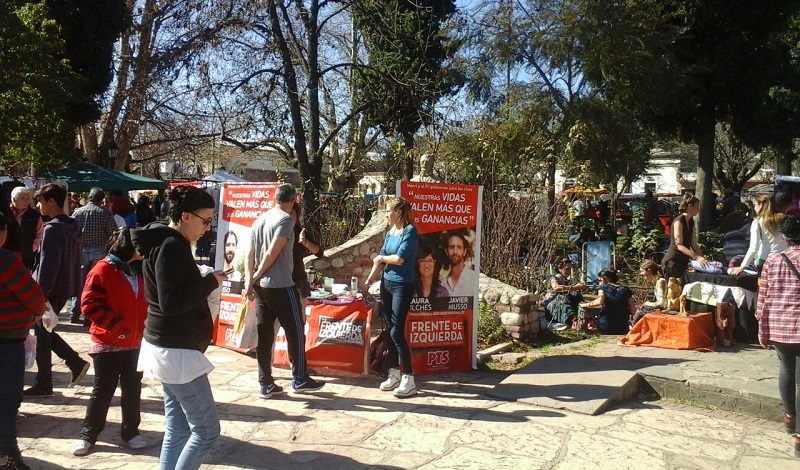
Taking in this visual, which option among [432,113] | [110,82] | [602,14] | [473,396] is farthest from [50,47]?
[473,396]

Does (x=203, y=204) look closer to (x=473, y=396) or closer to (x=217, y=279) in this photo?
(x=217, y=279)

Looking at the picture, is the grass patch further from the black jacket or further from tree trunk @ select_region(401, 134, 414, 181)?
tree trunk @ select_region(401, 134, 414, 181)

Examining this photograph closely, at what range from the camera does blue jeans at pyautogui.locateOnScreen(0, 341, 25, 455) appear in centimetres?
389

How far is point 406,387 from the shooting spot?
5.74 m

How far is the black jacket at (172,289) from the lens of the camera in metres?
3.35

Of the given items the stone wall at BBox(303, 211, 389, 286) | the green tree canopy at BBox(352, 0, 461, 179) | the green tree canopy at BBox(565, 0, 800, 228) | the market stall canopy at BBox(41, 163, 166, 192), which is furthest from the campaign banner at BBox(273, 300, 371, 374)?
the green tree canopy at BBox(565, 0, 800, 228)

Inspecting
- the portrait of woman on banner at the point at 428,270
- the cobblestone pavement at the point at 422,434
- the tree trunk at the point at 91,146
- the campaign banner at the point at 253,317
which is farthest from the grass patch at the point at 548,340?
the tree trunk at the point at 91,146

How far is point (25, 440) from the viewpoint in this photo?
184 inches

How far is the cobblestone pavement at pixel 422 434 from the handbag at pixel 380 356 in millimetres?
372

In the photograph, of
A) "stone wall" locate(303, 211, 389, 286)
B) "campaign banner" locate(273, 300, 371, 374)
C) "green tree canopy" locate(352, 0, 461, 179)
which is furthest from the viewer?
"green tree canopy" locate(352, 0, 461, 179)

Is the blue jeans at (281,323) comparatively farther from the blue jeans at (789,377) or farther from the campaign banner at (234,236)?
the blue jeans at (789,377)

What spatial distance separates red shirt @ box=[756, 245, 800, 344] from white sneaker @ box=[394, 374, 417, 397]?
105 inches

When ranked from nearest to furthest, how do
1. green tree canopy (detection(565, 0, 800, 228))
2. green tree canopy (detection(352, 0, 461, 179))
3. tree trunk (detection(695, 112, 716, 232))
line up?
green tree canopy (detection(352, 0, 461, 179)) → green tree canopy (detection(565, 0, 800, 228)) → tree trunk (detection(695, 112, 716, 232))

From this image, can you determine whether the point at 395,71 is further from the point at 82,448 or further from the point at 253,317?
the point at 82,448
